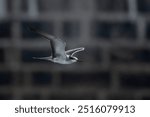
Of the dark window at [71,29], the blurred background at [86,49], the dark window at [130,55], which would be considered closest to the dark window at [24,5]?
the blurred background at [86,49]

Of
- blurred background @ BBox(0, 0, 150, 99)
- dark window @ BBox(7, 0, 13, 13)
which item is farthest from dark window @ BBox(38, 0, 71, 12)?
dark window @ BBox(7, 0, 13, 13)

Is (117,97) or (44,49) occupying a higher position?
(44,49)

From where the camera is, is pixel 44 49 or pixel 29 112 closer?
pixel 29 112

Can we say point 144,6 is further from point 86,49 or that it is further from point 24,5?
point 24,5

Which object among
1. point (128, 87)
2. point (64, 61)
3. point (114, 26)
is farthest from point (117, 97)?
point (64, 61)

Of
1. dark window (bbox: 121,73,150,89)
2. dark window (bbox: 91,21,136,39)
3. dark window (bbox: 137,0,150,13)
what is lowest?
dark window (bbox: 121,73,150,89)

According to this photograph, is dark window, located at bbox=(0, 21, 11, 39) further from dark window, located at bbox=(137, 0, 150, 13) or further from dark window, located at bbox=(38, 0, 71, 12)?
dark window, located at bbox=(137, 0, 150, 13)

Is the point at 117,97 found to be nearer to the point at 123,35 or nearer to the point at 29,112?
the point at 123,35

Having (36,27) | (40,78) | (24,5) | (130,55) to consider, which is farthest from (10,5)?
(130,55)
